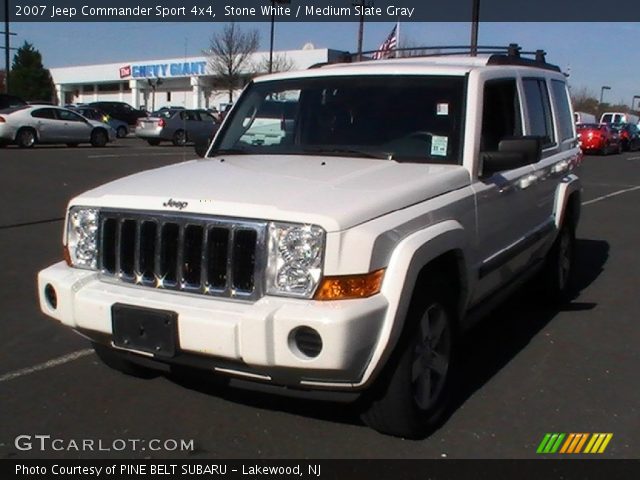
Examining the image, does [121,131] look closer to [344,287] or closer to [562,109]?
[562,109]

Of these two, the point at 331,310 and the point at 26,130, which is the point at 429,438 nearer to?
the point at 331,310

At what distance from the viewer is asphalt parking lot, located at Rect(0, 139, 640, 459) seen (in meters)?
3.61

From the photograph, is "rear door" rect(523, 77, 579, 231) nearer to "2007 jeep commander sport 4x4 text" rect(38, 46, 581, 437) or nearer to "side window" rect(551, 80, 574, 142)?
"side window" rect(551, 80, 574, 142)

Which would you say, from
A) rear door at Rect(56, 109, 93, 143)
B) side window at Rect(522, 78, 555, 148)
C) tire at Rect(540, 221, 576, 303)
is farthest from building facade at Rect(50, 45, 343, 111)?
side window at Rect(522, 78, 555, 148)

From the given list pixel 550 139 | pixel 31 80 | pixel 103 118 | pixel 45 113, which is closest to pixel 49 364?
pixel 550 139

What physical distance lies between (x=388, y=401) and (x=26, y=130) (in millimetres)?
22163

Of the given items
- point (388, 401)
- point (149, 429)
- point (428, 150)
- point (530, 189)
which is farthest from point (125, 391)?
point (530, 189)

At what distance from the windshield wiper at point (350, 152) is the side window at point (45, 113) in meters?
20.9

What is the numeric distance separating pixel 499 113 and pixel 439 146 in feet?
2.48

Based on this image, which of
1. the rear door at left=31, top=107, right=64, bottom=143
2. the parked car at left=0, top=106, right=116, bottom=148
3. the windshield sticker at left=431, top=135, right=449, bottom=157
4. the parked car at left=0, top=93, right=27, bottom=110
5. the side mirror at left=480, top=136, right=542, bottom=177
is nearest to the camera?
the side mirror at left=480, top=136, right=542, bottom=177

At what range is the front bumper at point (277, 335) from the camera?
3.04 meters

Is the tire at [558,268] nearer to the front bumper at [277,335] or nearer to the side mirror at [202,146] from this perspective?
the side mirror at [202,146]

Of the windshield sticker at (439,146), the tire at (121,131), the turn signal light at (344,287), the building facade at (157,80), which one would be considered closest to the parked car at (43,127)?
the tire at (121,131)

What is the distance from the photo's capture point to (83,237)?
3.77 metres
